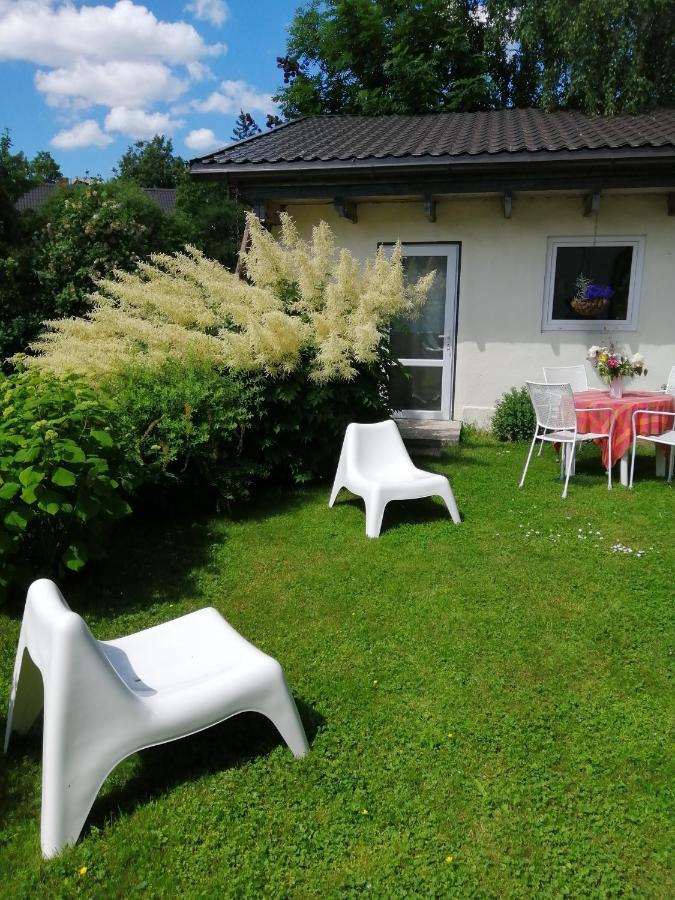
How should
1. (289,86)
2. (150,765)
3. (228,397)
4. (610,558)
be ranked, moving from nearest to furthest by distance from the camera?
(150,765) < (610,558) < (228,397) < (289,86)

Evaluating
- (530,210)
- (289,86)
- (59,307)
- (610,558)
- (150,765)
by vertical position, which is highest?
(289,86)

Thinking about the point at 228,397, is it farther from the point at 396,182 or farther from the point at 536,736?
the point at 396,182

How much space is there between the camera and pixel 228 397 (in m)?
4.96

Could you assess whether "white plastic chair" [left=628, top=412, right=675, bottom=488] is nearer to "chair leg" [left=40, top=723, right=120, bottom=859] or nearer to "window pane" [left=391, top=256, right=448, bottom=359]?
"window pane" [left=391, top=256, right=448, bottom=359]

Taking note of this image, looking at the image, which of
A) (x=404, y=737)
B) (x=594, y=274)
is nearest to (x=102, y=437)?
(x=404, y=737)

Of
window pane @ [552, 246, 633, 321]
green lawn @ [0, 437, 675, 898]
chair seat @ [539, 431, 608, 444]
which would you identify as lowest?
green lawn @ [0, 437, 675, 898]

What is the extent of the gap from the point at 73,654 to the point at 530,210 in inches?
294

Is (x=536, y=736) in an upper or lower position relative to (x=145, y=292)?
lower

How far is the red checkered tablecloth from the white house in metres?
2.07

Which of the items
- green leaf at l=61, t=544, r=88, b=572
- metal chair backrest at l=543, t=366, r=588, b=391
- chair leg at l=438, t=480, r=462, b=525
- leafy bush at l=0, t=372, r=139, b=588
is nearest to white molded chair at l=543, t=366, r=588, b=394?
metal chair backrest at l=543, t=366, r=588, b=391

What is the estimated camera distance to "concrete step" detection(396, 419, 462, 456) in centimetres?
709

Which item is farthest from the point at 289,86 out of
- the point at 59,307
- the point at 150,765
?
the point at 150,765

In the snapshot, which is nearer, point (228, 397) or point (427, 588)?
point (427, 588)

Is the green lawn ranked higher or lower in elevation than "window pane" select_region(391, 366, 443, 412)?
→ lower
